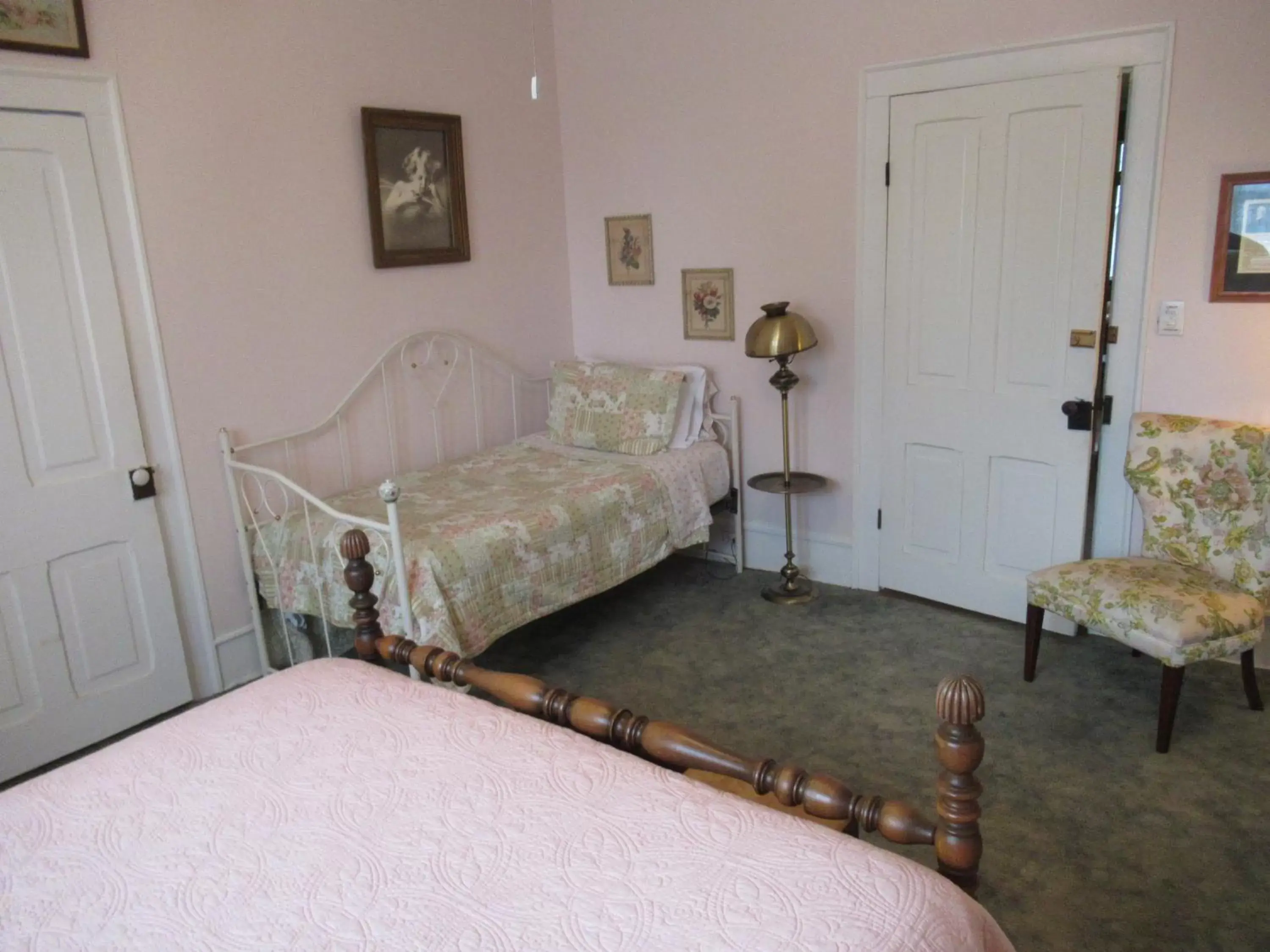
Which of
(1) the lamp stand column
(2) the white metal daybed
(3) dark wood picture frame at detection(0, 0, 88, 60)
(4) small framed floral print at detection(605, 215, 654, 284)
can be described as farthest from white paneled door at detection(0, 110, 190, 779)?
(1) the lamp stand column

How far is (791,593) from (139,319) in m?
2.62

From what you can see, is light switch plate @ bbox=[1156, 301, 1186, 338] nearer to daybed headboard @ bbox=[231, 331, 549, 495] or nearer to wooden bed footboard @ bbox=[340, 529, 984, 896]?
wooden bed footboard @ bbox=[340, 529, 984, 896]

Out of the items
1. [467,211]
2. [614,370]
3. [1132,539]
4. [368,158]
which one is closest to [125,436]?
[368,158]

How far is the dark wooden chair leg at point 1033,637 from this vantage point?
9.84 feet

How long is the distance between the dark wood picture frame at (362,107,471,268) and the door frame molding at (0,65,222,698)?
885mm

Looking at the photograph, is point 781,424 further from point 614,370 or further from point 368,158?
point 368,158

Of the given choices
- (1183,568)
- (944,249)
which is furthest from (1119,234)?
(1183,568)

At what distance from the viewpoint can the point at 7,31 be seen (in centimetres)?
245

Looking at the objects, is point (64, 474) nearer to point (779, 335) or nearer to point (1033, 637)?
point (779, 335)

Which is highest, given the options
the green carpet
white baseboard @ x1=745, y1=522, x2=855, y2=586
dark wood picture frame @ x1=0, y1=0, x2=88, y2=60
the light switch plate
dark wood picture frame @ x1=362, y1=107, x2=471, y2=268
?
dark wood picture frame @ x1=0, y1=0, x2=88, y2=60

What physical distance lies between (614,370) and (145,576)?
2032mm

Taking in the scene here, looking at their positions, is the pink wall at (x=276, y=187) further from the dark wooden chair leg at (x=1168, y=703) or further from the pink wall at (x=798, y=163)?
the dark wooden chair leg at (x=1168, y=703)

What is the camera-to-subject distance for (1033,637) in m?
3.01

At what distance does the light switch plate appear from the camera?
2.91m
